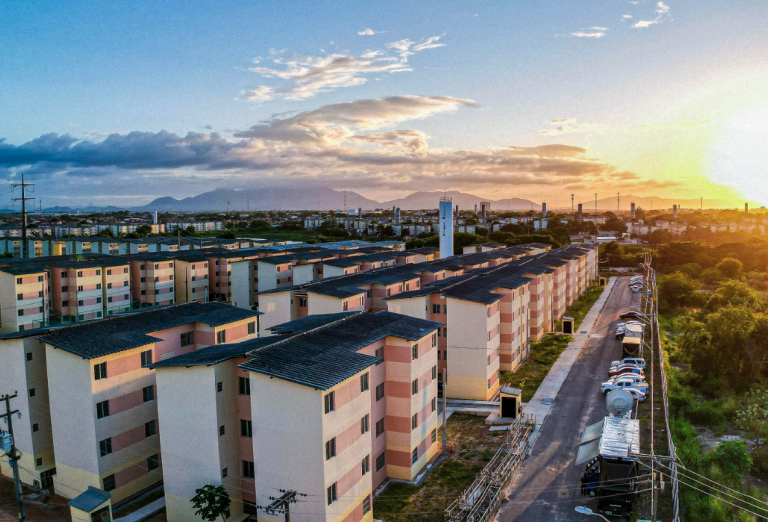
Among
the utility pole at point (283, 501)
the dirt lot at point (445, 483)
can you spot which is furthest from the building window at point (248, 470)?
the dirt lot at point (445, 483)

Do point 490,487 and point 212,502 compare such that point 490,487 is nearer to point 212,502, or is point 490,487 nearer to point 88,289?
point 212,502

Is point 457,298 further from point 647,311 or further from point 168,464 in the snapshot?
point 647,311

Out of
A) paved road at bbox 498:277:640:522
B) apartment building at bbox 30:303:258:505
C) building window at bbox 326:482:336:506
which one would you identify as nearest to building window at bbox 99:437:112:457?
apartment building at bbox 30:303:258:505

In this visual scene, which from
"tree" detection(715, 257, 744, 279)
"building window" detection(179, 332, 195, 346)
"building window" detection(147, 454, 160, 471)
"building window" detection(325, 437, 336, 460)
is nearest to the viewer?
"building window" detection(325, 437, 336, 460)

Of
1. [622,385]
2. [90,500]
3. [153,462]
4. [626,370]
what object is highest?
[90,500]

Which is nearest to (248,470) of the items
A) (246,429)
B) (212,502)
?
(246,429)

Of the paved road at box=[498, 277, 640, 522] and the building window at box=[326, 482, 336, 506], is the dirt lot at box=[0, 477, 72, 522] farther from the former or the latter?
the paved road at box=[498, 277, 640, 522]
